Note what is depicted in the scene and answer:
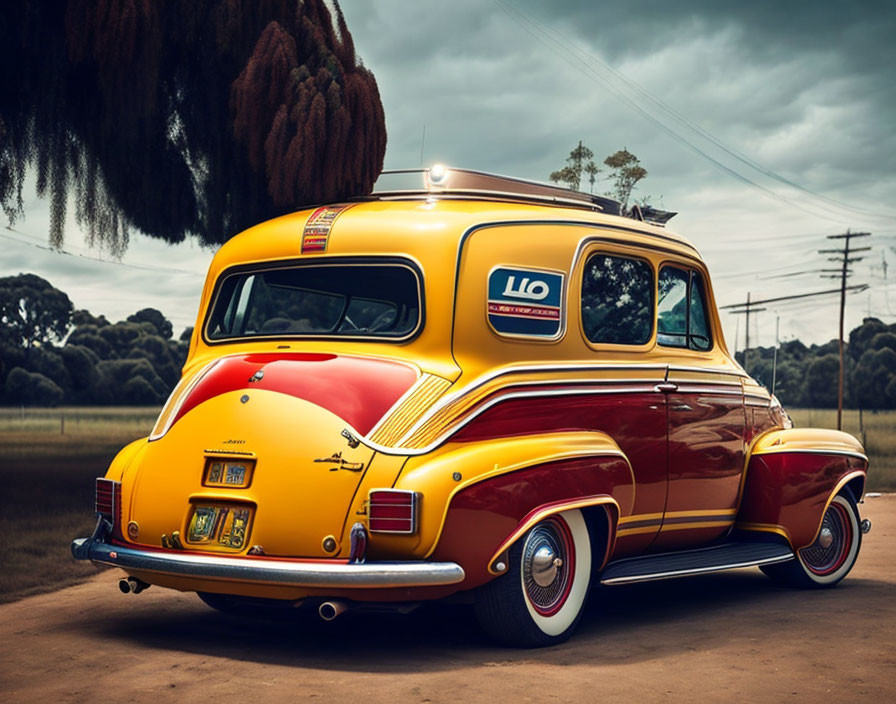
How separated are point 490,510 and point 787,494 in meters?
3.34

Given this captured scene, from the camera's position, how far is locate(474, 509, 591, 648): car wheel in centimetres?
638

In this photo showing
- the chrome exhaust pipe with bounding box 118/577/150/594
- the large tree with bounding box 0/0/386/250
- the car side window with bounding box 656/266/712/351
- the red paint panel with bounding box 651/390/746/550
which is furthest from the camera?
the large tree with bounding box 0/0/386/250

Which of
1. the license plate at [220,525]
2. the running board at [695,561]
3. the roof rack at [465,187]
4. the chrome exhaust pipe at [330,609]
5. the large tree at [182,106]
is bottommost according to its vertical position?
the chrome exhaust pipe at [330,609]

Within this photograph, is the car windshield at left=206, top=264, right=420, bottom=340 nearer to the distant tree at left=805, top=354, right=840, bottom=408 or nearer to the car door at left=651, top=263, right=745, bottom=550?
the car door at left=651, top=263, right=745, bottom=550

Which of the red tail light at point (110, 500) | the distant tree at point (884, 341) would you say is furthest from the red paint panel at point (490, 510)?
the distant tree at point (884, 341)

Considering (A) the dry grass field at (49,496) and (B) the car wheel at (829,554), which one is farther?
(A) the dry grass field at (49,496)

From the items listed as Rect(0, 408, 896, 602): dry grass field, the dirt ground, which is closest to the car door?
the dirt ground

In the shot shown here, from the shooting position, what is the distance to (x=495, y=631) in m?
6.47

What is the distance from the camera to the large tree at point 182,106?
14.9 meters

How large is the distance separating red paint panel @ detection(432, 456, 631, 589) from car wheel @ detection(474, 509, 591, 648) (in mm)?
163

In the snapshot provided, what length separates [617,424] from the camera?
24.1 ft

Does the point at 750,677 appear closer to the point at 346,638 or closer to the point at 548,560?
the point at 548,560

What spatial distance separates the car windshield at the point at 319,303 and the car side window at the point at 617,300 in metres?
1.20

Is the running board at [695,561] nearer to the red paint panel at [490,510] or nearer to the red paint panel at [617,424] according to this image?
the red paint panel at [617,424]
